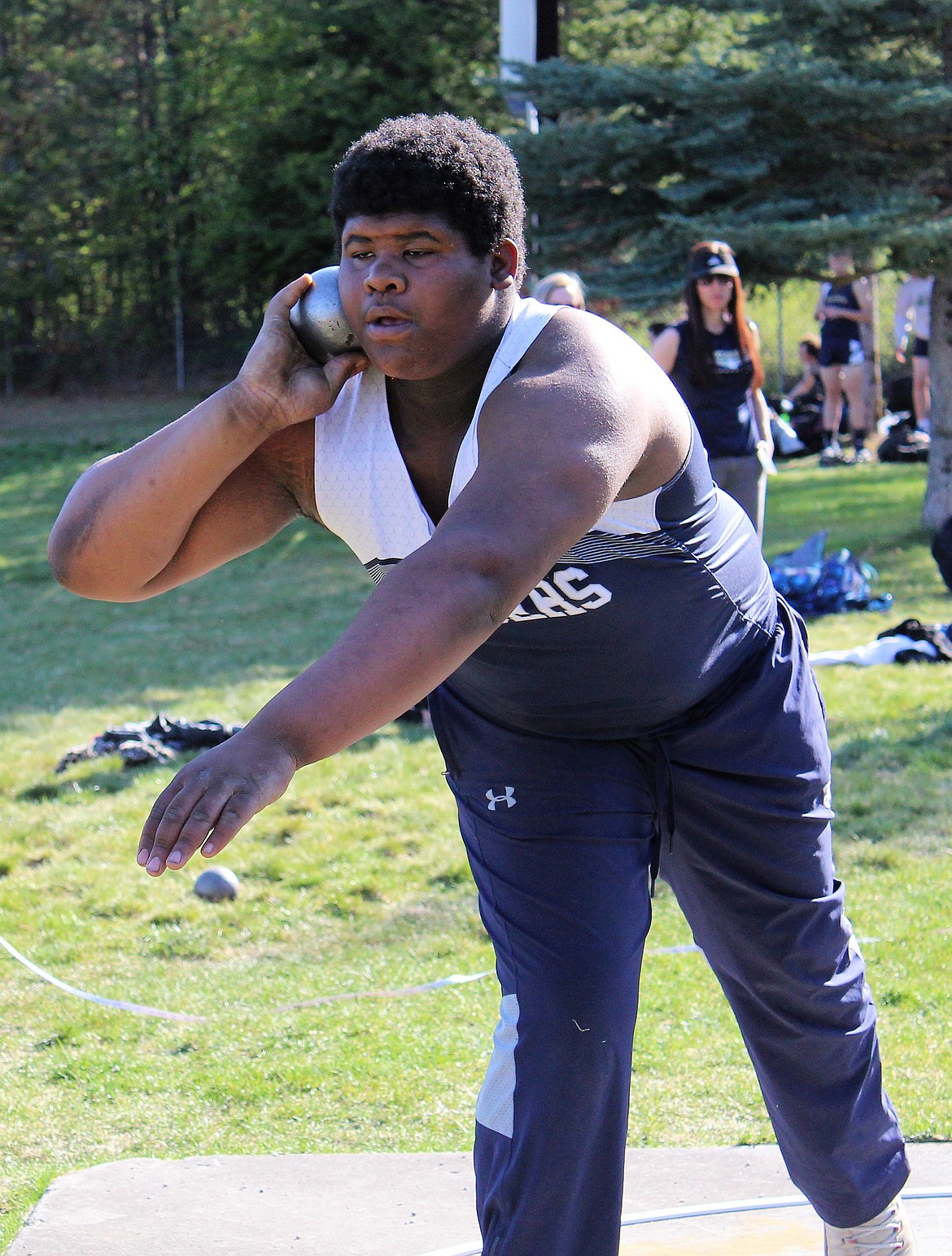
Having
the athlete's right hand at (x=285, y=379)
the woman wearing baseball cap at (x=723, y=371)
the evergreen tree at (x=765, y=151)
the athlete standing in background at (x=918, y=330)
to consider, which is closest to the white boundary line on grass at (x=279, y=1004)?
the athlete's right hand at (x=285, y=379)

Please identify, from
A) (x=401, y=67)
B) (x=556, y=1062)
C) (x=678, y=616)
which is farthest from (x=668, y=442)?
(x=401, y=67)

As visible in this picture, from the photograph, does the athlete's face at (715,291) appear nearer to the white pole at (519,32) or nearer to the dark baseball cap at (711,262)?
the dark baseball cap at (711,262)

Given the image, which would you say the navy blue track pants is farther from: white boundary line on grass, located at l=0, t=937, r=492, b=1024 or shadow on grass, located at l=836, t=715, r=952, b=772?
shadow on grass, located at l=836, t=715, r=952, b=772

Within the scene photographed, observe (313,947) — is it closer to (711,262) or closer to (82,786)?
(82,786)

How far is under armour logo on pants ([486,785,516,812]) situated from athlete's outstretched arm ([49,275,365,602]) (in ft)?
2.23

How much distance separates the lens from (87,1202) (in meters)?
3.06

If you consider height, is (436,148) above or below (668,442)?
above

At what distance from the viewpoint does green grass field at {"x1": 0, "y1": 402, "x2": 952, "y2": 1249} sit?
3.59 m

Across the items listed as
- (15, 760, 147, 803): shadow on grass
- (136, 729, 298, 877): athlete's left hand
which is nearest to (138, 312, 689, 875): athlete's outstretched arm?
(136, 729, 298, 877): athlete's left hand

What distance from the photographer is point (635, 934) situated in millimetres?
2283

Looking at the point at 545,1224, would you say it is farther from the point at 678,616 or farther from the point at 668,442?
the point at 668,442

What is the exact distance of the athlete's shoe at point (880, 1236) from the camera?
257 cm

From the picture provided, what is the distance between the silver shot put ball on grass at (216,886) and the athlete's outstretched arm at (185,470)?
298 centimetres

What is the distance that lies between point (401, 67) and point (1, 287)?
917 centimetres
